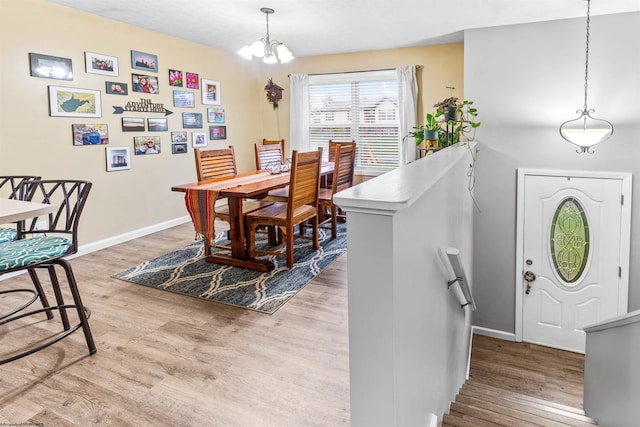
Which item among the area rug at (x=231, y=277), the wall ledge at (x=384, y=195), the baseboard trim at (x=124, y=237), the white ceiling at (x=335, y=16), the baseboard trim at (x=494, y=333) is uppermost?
the white ceiling at (x=335, y=16)

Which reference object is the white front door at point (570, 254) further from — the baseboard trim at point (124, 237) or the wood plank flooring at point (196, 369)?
the baseboard trim at point (124, 237)

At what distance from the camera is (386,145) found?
596cm

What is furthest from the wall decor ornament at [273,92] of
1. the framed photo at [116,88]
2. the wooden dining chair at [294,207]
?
the wooden dining chair at [294,207]

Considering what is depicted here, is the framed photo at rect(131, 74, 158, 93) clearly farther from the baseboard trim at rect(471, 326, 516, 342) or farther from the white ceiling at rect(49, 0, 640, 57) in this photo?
the baseboard trim at rect(471, 326, 516, 342)

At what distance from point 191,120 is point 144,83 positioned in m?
0.80

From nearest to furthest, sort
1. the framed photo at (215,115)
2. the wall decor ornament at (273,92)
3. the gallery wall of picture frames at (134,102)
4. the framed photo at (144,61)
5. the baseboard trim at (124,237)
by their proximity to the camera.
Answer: the gallery wall of picture frames at (134,102) < the baseboard trim at (124,237) < the framed photo at (144,61) < the framed photo at (215,115) < the wall decor ornament at (273,92)

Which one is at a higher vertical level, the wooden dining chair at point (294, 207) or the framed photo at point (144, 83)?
the framed photo at point (144, 83)

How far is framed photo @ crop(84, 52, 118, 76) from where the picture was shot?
4.08 meters

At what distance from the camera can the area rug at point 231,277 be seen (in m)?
3.10

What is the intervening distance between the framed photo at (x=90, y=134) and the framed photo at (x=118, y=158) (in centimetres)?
12

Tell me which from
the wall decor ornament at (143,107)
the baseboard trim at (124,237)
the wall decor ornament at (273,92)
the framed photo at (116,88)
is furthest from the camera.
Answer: the wall decor ornament at (273,92)

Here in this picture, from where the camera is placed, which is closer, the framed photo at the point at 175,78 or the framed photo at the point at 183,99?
the framed photo at the point at 175,78

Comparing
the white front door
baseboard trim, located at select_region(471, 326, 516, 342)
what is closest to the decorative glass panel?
the white front door

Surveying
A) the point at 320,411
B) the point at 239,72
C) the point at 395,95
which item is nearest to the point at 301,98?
the point at 239,72
